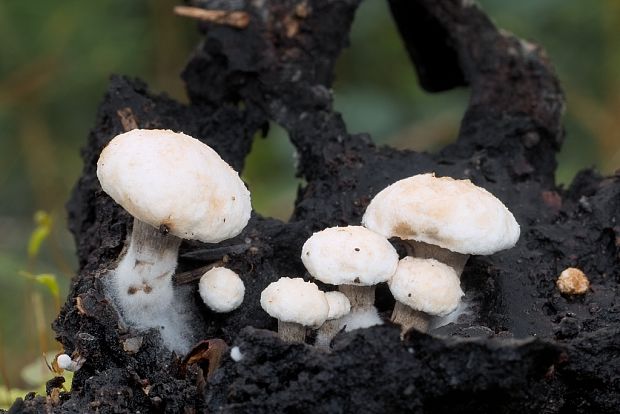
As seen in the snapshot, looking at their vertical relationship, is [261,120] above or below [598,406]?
above

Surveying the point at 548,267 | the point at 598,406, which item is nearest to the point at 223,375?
the point at 598,406

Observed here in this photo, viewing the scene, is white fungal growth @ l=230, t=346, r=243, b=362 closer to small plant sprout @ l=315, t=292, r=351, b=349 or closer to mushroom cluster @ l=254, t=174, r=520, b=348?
mushroom cluster @ l=254, t=174, r=520, b=348

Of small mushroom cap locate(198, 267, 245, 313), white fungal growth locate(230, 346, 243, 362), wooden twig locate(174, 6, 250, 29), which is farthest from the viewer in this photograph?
wooden twig locate(174, 6, 250, 29)

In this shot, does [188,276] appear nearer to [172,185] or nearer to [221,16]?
[172,185]

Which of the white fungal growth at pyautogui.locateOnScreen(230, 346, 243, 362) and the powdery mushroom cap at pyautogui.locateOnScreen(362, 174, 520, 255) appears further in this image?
the powdery mushroom cap at pyautogui.locateOnScreen(362, 174, 520, 255)

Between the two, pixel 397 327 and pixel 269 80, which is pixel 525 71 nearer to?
pixel 269 80

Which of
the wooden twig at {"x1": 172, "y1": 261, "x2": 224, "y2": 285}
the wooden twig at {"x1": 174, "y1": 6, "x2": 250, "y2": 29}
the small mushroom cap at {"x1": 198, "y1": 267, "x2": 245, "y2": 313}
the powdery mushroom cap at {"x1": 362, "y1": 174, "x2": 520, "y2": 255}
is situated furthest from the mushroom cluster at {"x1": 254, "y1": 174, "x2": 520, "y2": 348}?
the wooden twig at {"x1": 174, "y1": 6, "x2": 250, "y2": 29}
